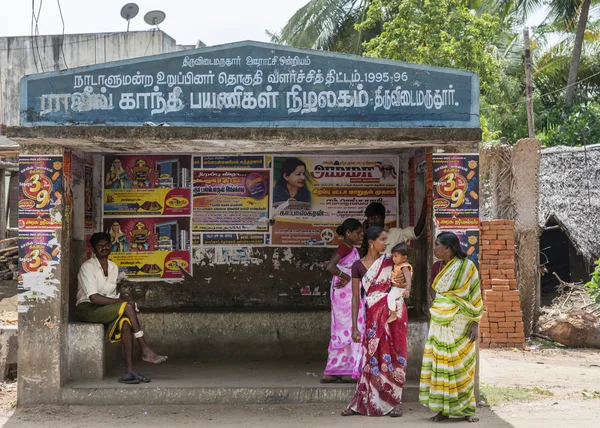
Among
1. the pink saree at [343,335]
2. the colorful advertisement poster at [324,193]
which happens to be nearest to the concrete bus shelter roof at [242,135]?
the pink saree at [343,335]

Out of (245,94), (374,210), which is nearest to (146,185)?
(245,94)

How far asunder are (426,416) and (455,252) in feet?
4.83

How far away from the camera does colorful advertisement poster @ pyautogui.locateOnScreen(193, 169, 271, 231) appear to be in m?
9.05

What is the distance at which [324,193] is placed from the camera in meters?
9.11

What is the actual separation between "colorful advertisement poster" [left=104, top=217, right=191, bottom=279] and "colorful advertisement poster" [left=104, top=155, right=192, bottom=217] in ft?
0.36

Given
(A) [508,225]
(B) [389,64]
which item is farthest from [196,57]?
(A) [508,225]

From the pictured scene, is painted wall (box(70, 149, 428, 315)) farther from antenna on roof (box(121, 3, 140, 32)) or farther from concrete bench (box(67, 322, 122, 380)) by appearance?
antenna on roof (box(121, 3, 140, 32))

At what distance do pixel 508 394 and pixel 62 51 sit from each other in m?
18.5

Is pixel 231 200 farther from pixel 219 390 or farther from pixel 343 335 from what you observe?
pixel 219 390

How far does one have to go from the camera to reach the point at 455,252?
22.1 feet

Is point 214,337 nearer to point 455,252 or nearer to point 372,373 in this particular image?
point 372,373

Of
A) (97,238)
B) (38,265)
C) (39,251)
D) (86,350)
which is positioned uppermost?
(97,238)

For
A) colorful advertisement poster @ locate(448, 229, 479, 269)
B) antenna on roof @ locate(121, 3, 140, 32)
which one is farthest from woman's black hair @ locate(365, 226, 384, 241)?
antenna on roof @ locate(121, 3, 140, 32)

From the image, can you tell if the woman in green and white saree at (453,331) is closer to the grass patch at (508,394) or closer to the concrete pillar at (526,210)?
the grass patch at (508,394)
